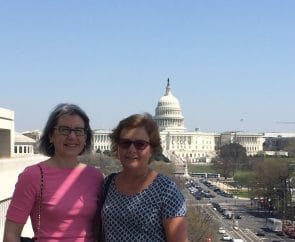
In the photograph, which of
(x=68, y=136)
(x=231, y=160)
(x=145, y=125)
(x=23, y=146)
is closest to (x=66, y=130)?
(x=68, y=136)

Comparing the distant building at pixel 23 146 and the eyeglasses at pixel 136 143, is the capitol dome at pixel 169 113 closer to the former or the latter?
the distant building at pixel 23 146

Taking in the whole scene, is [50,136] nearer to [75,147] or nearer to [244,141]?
[75,147]

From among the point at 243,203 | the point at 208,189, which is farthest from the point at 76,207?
the point at 208,189

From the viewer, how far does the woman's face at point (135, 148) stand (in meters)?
3.44

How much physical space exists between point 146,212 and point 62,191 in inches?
19.9

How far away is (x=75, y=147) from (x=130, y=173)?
40 cm

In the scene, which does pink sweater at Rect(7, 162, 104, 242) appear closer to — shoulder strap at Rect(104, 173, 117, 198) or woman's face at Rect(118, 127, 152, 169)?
shoulder strap at Rect(104, 173, 117, 198)

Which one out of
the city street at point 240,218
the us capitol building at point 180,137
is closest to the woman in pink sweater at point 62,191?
the city street at point 240,218

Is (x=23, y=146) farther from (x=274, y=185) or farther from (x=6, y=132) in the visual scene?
(x=274, y=185)

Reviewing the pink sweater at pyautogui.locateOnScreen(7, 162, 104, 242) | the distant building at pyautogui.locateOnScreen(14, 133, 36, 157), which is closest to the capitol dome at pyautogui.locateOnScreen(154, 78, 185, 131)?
the distant building at pyautogui.locateOnScreen(14, 133, 36, 157)

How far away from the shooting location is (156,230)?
337 centimetres

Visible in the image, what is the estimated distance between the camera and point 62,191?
11.5 feet

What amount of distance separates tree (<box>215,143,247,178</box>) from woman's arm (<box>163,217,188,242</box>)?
323 ft

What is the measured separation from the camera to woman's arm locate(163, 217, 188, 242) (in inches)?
131
